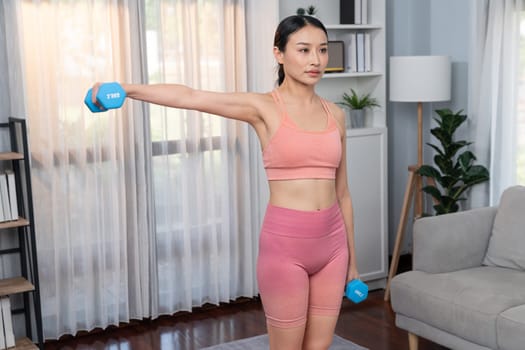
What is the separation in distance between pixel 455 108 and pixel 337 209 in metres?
2.90

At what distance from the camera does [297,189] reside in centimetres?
222

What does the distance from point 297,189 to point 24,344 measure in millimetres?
2203

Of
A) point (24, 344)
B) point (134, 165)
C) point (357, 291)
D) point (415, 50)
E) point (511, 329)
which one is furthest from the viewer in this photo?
point (415, 50)

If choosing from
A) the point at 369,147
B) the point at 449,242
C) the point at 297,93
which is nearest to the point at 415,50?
the point at 369,147

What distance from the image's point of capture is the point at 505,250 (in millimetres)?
3658

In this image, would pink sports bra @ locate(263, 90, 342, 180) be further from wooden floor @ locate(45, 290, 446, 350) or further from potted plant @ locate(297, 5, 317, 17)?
potted plant @ locate(297, 5, 317, 17)

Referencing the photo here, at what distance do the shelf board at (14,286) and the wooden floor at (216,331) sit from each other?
48 cm

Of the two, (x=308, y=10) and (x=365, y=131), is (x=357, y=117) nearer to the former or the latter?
(x=365, y=131)

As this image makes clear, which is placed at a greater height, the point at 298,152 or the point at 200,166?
the point at 298,152

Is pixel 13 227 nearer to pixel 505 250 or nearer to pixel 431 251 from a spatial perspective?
pixel 431 251

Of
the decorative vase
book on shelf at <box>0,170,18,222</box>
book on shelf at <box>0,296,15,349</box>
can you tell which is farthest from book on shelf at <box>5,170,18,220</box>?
Result: the decorative vase

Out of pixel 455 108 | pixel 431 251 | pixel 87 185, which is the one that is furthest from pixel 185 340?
pixel 455 108

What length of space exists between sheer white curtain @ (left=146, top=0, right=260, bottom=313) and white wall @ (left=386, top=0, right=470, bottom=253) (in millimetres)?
1240

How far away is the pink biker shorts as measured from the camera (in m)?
2.19
